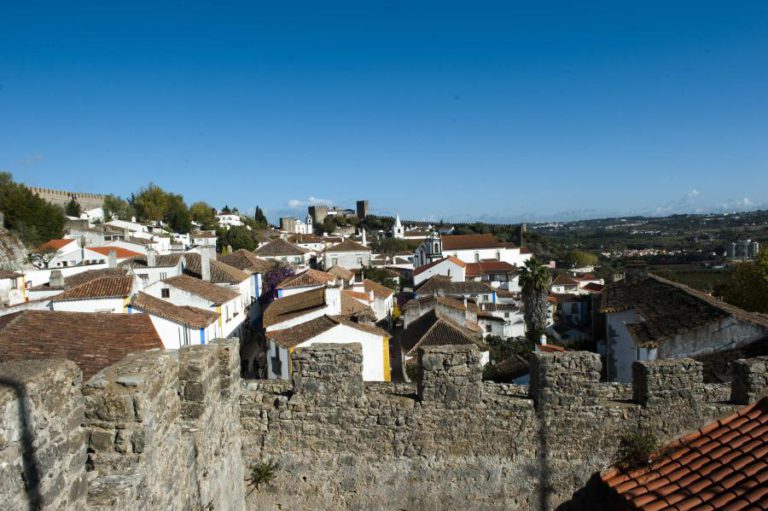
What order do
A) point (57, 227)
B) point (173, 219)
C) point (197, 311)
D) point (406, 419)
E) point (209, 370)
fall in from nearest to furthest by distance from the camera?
point (209, 370) < point (406, 419) < point (197, 311) < point (57, 227) < point (173, 219)

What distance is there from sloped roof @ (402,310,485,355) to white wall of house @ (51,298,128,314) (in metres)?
12.7

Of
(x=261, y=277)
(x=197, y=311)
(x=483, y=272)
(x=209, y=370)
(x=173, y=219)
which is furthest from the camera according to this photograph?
(x=173, y=219)

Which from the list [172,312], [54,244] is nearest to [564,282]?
[172,312]

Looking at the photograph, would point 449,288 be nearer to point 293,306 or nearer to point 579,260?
point 293,306

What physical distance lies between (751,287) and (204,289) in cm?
2997

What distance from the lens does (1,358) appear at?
9.45m

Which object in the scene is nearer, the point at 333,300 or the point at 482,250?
the point at 333,300

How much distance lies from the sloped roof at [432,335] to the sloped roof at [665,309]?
904 centimetres

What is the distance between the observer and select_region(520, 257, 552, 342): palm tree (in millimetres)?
38719

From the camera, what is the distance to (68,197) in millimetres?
77438

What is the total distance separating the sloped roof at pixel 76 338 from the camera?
9.80 metres

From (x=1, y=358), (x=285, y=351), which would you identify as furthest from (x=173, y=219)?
(x=1, y=358)

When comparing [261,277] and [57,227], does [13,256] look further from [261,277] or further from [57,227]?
[261,277]

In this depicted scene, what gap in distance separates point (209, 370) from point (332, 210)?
16207 cm
